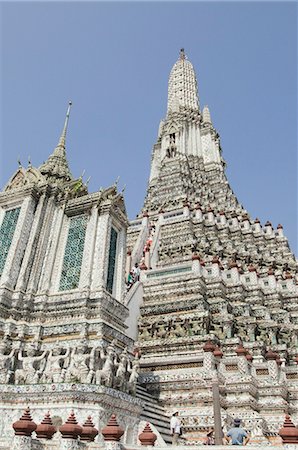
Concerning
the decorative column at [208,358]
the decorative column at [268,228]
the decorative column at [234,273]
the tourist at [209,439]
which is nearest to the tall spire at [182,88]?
the decorative column at [268,228]

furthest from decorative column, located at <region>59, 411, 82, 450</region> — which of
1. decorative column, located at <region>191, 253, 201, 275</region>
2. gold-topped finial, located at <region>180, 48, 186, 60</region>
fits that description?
gold-topped finial, located at <region>180, 48, 186, 60</region>

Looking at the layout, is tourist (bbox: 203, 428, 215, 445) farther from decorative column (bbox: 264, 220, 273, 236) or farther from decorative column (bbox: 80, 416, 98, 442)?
decorative column (bbox: 264, 220, 273, 236)

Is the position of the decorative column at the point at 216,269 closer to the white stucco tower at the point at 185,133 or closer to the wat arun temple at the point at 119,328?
the wat arun temple at the point at 119,328

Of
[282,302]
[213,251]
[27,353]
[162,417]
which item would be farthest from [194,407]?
[213,251]

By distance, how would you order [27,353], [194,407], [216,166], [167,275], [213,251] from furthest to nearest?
[216,166] → [213,251] → [167,275] → [194,407] → [27,353]

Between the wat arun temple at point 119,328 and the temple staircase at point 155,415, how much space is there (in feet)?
0.21

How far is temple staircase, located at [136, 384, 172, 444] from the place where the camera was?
40.6 ft

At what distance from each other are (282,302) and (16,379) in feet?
52.4

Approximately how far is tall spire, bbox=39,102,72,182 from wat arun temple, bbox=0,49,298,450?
0.19ft

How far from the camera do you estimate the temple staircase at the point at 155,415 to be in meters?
12.4

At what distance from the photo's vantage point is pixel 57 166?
17781 mm

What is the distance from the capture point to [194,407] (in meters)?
14.1

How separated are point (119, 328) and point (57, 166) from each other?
8.02 meters

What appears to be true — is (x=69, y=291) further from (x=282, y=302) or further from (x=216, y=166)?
(x=216, y=166)
